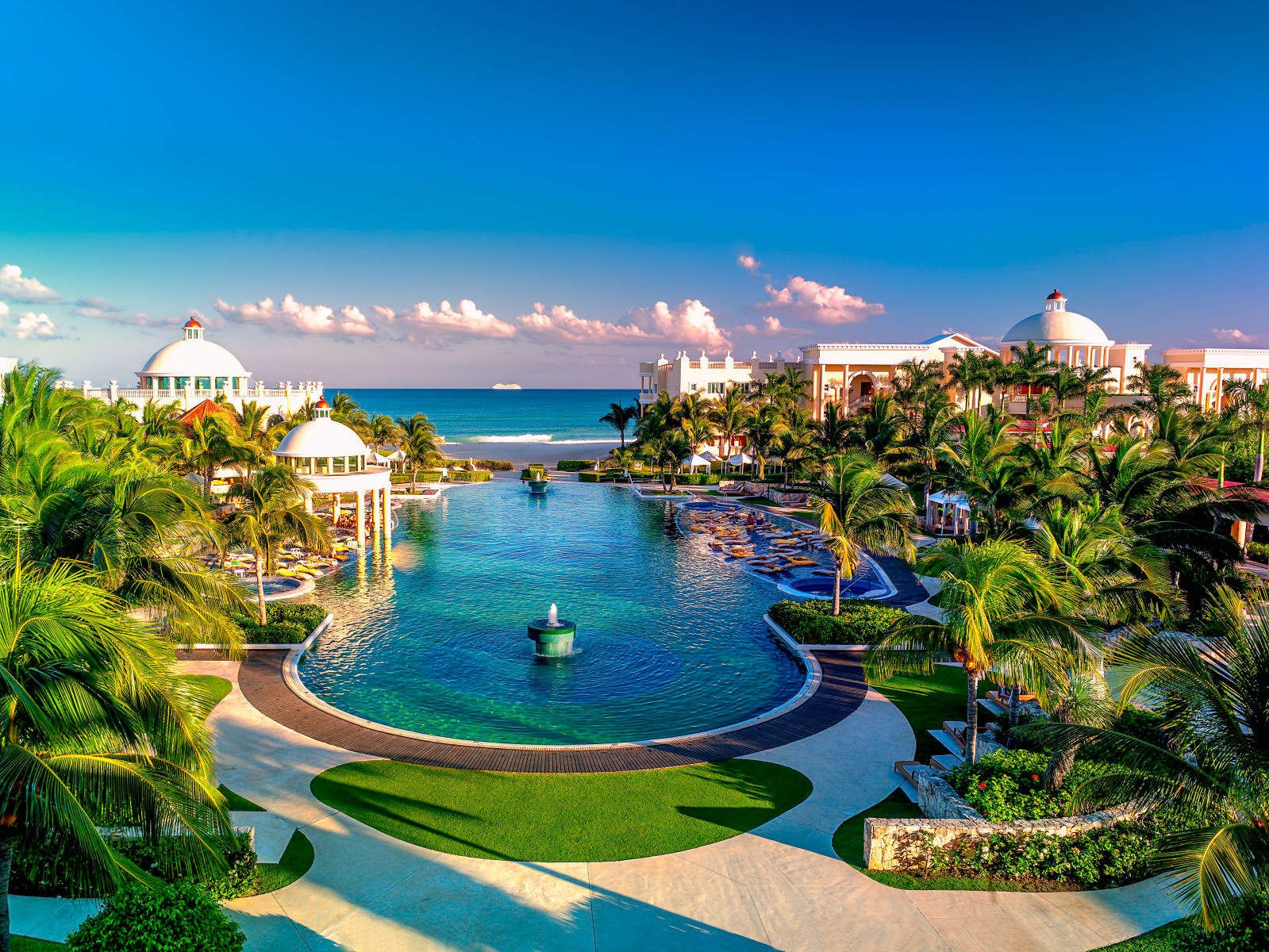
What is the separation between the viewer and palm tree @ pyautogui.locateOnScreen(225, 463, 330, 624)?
2323 cm

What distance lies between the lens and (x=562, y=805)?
1359 centimetres

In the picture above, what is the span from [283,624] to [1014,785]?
20463 millimetres

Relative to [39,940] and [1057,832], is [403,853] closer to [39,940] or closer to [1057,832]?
[39,940]

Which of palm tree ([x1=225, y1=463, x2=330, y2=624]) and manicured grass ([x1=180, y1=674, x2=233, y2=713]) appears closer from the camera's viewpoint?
manicured grass ([x1=180, y1=674, x2=233, y2=713])

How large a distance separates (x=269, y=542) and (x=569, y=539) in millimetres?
18057

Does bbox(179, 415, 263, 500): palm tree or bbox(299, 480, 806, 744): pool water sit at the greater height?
bbox(179, 415, 263, 500): palm tree

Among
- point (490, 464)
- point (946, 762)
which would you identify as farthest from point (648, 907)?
point (490, 464)

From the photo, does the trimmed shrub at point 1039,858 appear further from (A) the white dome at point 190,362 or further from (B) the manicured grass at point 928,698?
(A) the white dome at point 190,362

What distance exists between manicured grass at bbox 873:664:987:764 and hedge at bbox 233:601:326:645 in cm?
1705

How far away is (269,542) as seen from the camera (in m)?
23.7

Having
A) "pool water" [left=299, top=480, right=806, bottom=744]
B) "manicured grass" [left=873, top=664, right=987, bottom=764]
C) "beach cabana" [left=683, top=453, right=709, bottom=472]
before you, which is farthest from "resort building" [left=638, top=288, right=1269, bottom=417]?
"manicured grass" [left=873, top=664, right=987, bottom=764]

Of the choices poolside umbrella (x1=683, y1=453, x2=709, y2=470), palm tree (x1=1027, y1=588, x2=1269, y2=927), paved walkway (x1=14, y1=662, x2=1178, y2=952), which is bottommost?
paved walkway (x1=14, y1=662, x2=1178, y2=952)

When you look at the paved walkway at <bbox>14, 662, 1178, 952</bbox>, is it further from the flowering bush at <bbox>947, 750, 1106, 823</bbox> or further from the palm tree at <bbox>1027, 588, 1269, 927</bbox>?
the palm tree at <bbox>1027, 588, 1269, 927</bbox>

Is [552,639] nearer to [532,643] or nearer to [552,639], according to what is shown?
[552,639]
